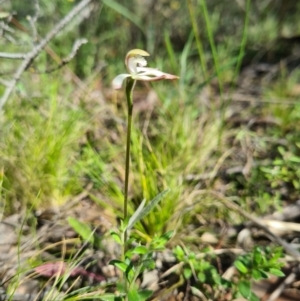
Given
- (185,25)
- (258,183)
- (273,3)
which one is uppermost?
(273,3)

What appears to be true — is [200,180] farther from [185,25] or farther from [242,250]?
[185,25]

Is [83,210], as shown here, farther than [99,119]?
No

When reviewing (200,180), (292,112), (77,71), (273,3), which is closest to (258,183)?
(200,180)

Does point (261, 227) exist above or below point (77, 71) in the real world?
below

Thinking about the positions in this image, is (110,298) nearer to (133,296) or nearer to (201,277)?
(133,296)

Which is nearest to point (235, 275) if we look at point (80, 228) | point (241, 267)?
point (241, 267)

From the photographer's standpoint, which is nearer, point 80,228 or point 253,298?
point 253,298

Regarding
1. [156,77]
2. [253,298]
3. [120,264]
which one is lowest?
[253,298]

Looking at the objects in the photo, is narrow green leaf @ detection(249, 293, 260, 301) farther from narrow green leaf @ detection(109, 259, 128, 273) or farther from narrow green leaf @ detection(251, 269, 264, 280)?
narrow green leaf @ detection(109, 259, 128, 273)

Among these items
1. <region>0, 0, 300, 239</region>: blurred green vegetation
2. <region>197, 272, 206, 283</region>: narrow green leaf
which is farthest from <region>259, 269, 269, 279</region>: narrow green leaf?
<region>0, 0, 300, 239</region>: blurred green vegetation
